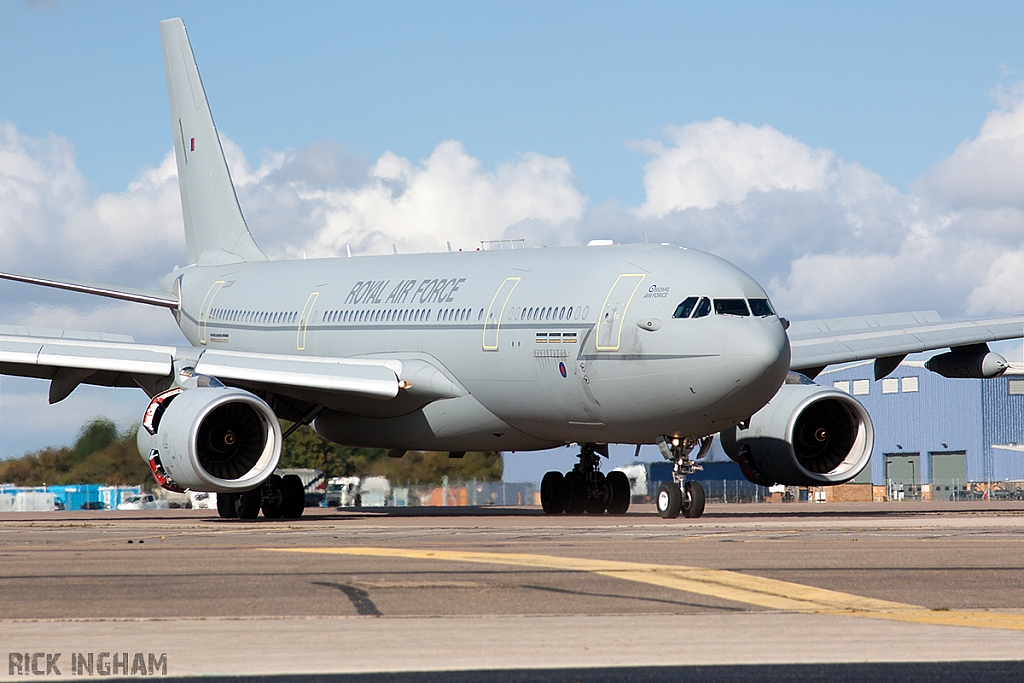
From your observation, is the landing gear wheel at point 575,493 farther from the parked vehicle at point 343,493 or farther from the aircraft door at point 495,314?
the parked vehicle at point 343,493

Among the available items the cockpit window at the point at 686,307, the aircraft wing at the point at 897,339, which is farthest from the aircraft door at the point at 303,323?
the cockpit window at the point at 686,307

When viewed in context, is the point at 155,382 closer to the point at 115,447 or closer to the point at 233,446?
the point at 233,446

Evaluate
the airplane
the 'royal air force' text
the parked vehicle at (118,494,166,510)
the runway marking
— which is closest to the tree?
the parked vehicle at (118,494,166,510)

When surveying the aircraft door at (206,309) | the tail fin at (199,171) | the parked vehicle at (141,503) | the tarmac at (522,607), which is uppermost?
the tail fin at (199,171)

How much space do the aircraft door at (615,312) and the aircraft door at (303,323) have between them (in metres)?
8.47

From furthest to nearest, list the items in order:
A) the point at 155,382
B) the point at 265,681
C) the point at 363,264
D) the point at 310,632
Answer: the point at 363,264 < the point at 155,382 < the point at 310,632 < the point at 265,681

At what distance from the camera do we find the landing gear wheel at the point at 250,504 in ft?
83.0

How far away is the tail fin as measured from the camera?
35.3 meters

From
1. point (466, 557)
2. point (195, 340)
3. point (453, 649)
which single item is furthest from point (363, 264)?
Answer: point (453, 649)

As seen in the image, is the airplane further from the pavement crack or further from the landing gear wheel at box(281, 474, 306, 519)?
the pavement crack

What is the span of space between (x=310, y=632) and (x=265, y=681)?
5.46ft

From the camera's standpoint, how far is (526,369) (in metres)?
23.3

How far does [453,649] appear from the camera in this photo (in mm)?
7594

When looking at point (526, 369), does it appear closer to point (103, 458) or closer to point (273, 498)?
point (273, 498)
